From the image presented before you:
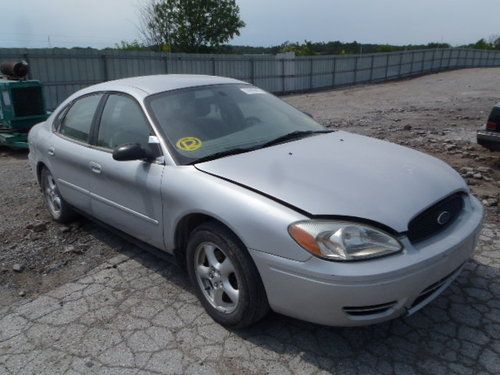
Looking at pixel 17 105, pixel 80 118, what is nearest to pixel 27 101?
pixel 17 105

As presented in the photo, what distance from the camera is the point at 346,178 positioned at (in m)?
2.68

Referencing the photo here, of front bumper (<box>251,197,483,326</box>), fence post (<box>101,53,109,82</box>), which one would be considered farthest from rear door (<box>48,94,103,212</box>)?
fence post (<box>101,53,109,82</box>)

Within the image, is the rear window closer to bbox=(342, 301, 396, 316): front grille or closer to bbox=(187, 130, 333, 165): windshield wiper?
bbox=(187, 130, 333, 165): windshield wiper

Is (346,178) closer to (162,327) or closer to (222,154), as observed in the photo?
(222,154)

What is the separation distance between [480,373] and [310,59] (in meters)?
23.1

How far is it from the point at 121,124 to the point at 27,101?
19.8ft

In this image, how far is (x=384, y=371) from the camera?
8.13 feet

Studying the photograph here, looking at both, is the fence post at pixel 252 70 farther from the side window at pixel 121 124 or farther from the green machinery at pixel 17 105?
the side window at pixel 121 124

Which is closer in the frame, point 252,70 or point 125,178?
point 125,178

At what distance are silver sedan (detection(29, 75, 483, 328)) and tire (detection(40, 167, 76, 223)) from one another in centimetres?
51

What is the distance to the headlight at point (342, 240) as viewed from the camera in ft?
7.56

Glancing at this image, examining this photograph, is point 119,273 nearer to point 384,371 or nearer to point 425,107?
point 384,371

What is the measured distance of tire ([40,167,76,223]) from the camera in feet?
15.0

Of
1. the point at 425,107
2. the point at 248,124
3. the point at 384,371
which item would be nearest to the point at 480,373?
the point at 384,371
